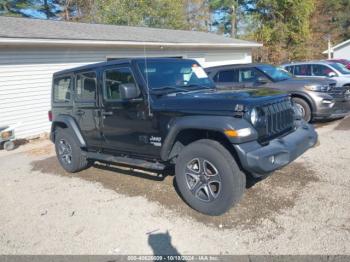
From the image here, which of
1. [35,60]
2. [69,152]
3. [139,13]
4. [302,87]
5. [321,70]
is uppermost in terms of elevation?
[139,13]

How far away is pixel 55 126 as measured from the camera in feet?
21.9

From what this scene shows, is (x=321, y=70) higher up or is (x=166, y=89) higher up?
(x=321, y=70)

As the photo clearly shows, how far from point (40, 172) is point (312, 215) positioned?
5.12m

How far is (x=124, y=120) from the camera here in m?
5.02

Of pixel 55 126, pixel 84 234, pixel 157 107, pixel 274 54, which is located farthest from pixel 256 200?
pixel 274 54

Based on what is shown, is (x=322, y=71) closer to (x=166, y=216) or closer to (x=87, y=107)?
(x=87, y=107)

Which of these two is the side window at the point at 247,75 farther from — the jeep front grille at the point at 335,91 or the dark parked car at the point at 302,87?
the jeep front grille at the point at 335,91

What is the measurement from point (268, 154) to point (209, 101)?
929 millimetres

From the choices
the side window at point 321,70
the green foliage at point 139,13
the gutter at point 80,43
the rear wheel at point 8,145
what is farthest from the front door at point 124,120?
the green foliage at point 139,13

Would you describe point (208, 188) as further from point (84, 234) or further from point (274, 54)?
point (274, 54)

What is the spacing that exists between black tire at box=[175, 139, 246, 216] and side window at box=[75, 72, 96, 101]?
7.02 feet

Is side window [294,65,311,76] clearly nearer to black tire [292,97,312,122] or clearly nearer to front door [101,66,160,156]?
black tire [292,97,312,122]

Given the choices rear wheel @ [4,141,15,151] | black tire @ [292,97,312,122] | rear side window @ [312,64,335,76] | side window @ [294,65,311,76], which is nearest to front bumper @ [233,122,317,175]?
black tire @ [292,97,312,122]

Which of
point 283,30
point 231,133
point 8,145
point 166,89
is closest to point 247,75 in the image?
point 166,89
